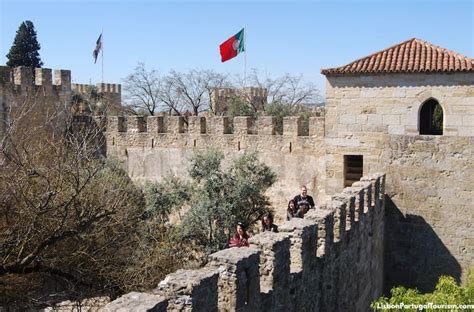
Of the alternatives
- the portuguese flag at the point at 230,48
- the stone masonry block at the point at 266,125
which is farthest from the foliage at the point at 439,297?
the portuguese flag at the point at 230,48

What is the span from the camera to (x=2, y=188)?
957 cm

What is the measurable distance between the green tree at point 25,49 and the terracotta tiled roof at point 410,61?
61.0 ft

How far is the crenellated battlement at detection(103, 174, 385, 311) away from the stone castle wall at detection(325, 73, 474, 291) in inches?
33.8

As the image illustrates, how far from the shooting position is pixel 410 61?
13.8 meters

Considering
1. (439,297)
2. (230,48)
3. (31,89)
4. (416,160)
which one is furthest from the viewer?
(230,48)

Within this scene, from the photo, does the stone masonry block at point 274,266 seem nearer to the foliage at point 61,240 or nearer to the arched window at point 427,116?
the foliage at point 61,240

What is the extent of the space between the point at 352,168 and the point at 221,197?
128 inches

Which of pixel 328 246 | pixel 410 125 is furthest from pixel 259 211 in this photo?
pixel 328 246

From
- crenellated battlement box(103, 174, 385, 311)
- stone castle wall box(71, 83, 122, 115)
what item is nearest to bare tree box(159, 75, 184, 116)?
stone castle wall box(71, 83, 122, 115)

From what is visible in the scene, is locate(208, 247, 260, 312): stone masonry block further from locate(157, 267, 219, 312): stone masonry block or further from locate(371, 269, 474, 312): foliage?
locate(371, 269, 474, 312): foliage

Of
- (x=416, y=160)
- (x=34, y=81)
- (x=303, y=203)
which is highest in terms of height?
(x=34, y=81)

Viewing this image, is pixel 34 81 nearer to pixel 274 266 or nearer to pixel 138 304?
pixel 274 266

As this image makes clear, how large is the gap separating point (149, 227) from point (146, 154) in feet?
16.1

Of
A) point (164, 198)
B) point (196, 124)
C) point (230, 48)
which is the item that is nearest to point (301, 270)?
point (164, 198)
